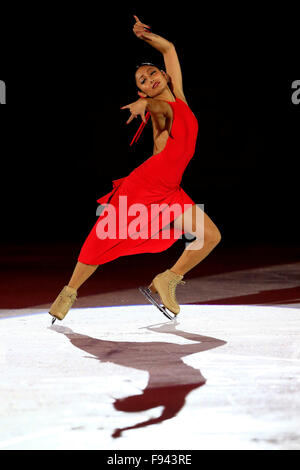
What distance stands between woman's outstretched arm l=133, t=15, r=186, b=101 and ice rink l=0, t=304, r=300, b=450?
116 cm

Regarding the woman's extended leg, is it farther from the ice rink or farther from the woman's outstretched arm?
the woman's outstretched arm

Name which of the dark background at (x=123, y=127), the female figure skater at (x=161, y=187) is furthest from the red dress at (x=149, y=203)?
the dark background at (x=123, y=127)

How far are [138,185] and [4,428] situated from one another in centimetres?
174

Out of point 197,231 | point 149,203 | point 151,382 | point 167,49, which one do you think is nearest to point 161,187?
point 149,203

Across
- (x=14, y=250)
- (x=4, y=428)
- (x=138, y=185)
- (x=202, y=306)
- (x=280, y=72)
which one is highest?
(x=280, y=72)

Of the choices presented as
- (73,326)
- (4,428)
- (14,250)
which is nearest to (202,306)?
(73,326)

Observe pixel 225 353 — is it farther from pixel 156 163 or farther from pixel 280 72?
pixel 280 72

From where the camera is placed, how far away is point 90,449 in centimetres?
181

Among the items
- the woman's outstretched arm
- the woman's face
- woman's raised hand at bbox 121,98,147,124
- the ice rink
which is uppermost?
the woman's outstretched arm

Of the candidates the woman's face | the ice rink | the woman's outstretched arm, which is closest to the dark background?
the woman's outstretched arm

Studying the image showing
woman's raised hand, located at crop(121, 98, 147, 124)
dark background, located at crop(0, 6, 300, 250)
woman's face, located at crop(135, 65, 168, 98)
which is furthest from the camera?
dark background, located at crop(0, 6, 300, 250)

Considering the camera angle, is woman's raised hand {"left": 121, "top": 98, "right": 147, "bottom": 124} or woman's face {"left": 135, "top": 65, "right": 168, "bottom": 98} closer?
woman's raised hand {"left": 121, "top": 98, "right": 147, "bottom": 124}

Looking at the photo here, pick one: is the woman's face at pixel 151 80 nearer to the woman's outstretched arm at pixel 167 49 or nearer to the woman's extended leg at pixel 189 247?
the woman's outstretched arm at pixel 167 49

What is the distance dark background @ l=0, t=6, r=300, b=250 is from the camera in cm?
901
